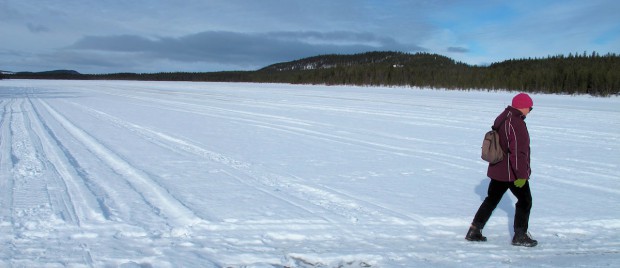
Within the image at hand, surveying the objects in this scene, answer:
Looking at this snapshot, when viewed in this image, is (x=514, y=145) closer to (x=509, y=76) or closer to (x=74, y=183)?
(x=74, y=183)

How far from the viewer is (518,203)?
4.50 m

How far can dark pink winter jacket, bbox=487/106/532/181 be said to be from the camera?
165 inches

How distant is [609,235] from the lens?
4824mm

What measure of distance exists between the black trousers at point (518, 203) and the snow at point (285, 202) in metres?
0.22

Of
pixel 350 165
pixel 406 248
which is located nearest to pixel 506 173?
pixel 406 248

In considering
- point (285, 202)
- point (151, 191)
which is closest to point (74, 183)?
point (151, 191)

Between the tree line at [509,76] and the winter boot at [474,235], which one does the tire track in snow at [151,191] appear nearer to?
the winter boot at [474,235]

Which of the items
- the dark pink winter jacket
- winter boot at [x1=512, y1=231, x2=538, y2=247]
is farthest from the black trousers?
the dark pink winter jacket

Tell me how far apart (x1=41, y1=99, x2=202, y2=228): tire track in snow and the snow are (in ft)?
0.08

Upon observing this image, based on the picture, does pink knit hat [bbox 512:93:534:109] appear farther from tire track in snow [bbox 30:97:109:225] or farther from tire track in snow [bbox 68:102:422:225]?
tire track in snow [bbox 30:97:109:225]

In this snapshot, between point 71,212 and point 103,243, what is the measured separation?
1.13m

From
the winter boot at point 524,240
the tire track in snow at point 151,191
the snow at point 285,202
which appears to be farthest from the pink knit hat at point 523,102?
the tire track in snow at point 151,191

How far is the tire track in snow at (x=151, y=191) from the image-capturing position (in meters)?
5.02

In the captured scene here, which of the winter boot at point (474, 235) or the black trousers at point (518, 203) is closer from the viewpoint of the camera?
the black trousers at point (518, 203)
